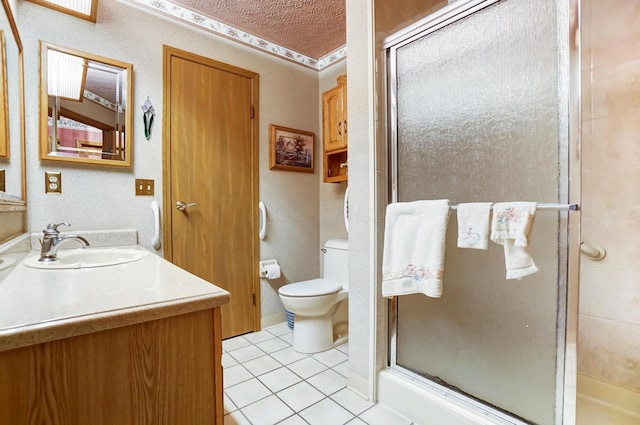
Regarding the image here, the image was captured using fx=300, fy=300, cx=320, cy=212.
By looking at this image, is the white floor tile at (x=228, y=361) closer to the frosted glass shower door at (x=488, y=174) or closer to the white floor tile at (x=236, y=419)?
the white floor tile at (x=236, y=419)

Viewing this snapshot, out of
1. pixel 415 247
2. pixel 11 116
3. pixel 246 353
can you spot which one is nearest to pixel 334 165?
pixel 415 247

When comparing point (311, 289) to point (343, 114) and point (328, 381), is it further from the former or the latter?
point (343, 114)

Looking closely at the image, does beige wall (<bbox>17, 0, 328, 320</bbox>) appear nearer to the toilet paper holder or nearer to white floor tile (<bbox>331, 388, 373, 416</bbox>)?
the toilet paper holder

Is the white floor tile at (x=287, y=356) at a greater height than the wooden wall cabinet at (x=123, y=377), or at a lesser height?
lesser

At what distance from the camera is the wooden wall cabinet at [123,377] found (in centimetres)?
52

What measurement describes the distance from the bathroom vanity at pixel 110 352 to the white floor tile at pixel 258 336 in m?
1.58

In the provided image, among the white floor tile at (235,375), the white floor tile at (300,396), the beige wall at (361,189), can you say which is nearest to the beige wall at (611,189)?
the beige wall at (361,189)

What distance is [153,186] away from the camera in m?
1.93

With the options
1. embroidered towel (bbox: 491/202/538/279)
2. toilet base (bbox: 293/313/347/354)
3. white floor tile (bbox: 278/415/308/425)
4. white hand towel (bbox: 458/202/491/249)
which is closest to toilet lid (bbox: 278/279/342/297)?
toilet base (bbox: 293/313/347/354)

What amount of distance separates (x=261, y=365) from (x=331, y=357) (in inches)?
17.7

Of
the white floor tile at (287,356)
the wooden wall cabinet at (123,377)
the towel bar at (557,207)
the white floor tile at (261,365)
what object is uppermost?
the towel bar at (557,207)

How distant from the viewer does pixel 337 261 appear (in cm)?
233

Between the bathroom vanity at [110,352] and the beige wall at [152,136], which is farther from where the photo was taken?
the beige wall at [152,136]

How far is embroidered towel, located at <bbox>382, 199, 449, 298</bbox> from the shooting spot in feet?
3.83
